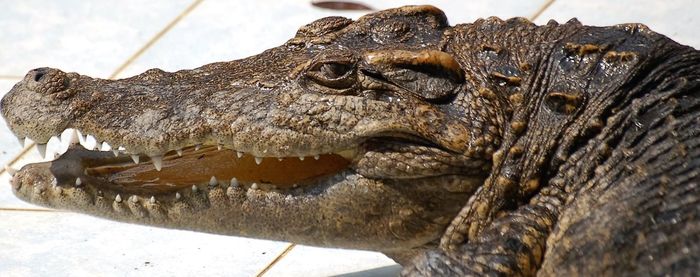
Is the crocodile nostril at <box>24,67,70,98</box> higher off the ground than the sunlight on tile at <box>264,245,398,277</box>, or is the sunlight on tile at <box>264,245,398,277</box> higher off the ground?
the crocodile nostril at <box>24,67,70,98</box>

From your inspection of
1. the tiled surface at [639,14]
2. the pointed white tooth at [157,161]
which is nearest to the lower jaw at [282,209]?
the pointed white tooth at [157,161]

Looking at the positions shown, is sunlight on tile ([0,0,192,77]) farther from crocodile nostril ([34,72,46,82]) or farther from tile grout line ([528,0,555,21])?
crocodile nostril ([34,72,46,82])

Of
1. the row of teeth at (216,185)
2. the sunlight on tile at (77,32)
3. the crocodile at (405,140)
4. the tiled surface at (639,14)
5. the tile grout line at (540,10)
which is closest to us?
the crocodile at (405,140)

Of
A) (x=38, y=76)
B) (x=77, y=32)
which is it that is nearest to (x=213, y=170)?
(x=38, y=76)

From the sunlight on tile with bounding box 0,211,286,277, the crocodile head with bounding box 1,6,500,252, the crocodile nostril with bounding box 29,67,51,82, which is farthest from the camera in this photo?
the sunlight on tile with bounding box 0,211,286,277

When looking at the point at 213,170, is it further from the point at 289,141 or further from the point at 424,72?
the point at 424,72

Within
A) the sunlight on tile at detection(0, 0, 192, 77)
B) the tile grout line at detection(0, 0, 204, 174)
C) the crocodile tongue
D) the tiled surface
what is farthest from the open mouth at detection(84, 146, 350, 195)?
the tiled surface

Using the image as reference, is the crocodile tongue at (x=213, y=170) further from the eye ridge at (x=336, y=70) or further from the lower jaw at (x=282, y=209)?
the eye ridge at (x=336, y=70)
